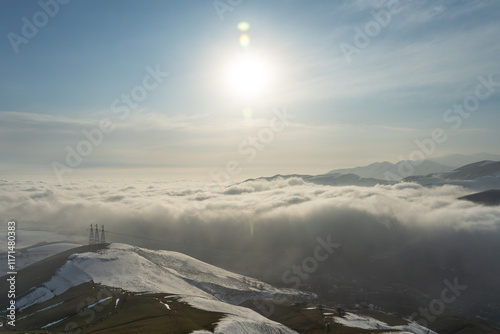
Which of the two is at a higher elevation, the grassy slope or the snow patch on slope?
the grassy slope

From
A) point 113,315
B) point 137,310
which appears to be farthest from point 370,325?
point 113,315

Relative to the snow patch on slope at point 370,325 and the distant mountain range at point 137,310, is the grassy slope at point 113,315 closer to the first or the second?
the distant mountain range at point 137,310

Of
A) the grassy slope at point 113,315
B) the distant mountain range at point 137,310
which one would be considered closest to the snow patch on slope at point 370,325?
the distant mountain range at point 137,310

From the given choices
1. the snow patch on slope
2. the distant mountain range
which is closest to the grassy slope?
the distant mountain range

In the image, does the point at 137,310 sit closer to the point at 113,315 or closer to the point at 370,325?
the point at 113,315

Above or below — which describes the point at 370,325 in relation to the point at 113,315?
below

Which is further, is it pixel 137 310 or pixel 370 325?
pixel 370 325

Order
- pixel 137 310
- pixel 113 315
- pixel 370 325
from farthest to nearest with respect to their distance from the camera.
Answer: pixel 370 325, pixel 137 310, pixel 113 315

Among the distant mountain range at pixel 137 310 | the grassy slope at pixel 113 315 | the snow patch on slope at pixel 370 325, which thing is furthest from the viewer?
the snow patch on slope at pixel 370 325

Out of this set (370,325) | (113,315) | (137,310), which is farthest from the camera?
(370,325)

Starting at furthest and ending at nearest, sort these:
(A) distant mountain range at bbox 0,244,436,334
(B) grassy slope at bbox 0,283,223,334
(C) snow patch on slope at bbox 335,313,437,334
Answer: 1. (C) snow patch on slope at bbox 335,313,437,334
2. (A) distant mountain range at bbox 0,244,436,334
3. (B) grassy slope at bbox 0,283,223,334

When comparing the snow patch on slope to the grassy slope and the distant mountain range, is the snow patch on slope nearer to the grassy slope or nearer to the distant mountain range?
the distant mountain range

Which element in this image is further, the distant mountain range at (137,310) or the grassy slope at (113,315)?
the distant mountain range at (137,310)

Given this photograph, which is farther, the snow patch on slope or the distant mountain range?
the snow patch on slope
